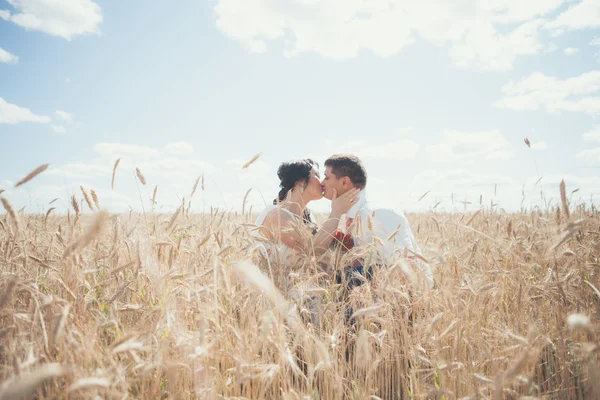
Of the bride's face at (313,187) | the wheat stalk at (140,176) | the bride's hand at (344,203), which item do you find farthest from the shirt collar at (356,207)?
the wheat stalk at (140,176)

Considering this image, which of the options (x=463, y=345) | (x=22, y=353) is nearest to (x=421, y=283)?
(x=463, y=345)

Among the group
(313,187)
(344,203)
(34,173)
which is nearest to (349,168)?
(313,187)

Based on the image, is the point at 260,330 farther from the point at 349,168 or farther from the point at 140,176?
the point at 349,168

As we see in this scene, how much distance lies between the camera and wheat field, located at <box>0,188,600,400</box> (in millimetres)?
1171

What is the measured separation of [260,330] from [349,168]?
2467mm

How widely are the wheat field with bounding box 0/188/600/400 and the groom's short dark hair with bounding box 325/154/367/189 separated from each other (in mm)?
1459

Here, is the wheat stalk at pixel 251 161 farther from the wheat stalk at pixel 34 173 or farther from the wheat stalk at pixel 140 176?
the wheat stalk at pixel 34 173

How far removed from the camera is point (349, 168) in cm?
359

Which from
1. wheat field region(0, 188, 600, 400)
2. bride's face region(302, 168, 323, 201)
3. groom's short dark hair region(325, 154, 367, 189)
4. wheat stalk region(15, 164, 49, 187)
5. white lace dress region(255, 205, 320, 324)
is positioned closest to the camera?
wheat field region(0, 188, 600, 400)

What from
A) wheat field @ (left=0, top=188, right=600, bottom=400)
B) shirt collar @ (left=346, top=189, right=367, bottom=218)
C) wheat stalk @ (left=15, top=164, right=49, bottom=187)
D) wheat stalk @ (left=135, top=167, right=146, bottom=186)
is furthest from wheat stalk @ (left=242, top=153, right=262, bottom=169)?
shirt collar @ (left=346, top=189, right=367, bottom=218)

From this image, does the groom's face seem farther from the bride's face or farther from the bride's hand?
the bride's hand

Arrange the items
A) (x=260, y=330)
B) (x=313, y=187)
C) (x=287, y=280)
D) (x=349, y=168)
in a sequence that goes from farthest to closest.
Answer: (x=313, y=187), (x=349, y=168), (x=287, y=280), (x=260, y=330)

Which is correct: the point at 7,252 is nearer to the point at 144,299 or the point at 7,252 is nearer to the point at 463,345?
the point at 144,299

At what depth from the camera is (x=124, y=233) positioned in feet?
8.10
